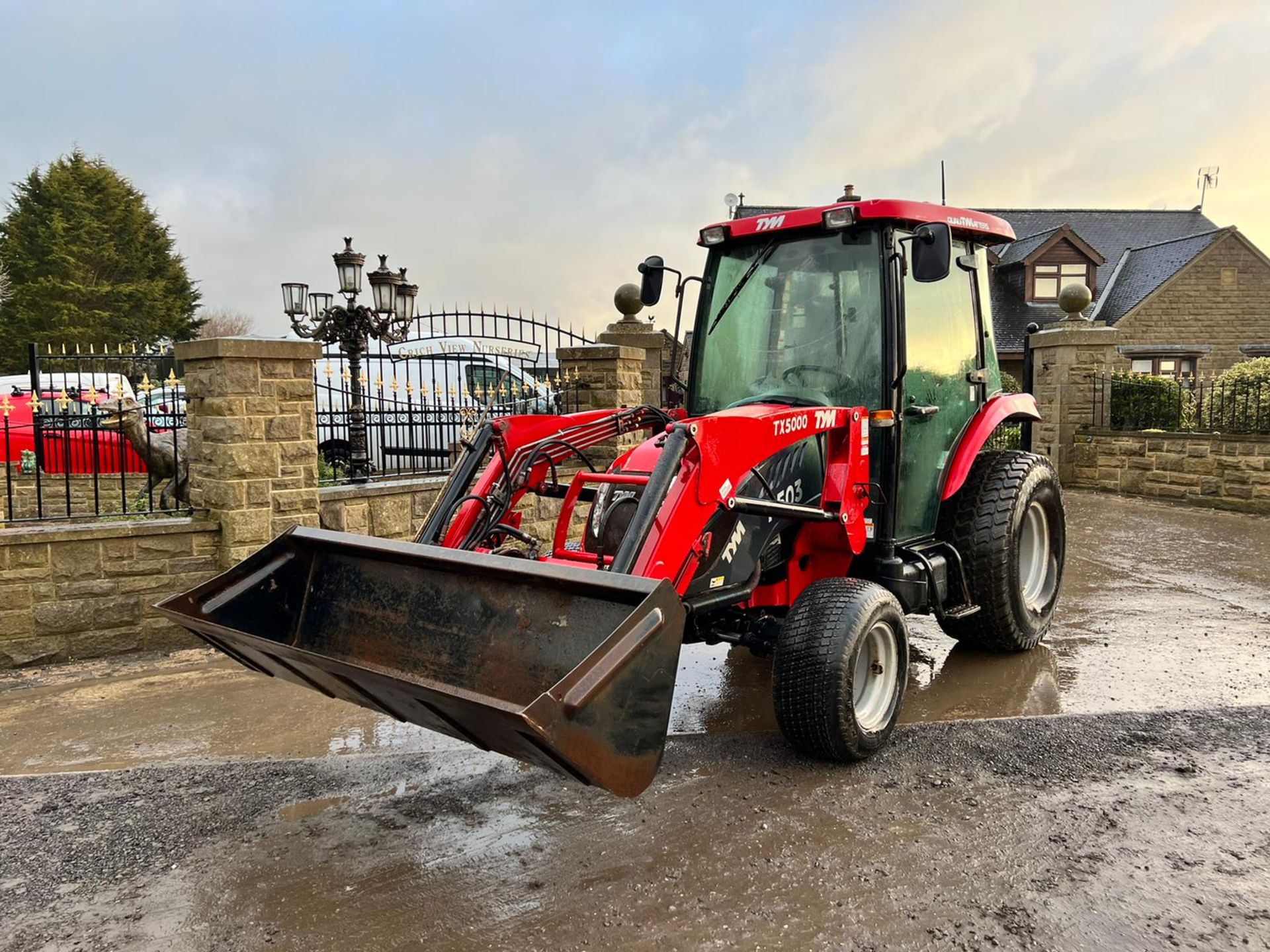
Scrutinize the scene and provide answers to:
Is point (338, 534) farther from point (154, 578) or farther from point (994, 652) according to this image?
point (994, 652)

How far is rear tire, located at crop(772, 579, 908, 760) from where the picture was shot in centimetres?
354

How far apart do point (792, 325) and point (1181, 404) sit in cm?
1020

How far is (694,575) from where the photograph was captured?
3.56 m

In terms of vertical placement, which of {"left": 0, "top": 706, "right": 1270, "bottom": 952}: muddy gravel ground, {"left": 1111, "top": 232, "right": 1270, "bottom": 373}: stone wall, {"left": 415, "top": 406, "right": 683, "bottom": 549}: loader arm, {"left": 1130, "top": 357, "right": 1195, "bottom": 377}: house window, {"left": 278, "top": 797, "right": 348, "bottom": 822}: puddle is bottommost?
{"left": 0, "top": 706, "right": 1270, "bottom": 952}: muddy gravel ground

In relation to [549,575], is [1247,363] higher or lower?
higher

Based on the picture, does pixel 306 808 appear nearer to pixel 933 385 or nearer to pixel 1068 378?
pixel 933 385

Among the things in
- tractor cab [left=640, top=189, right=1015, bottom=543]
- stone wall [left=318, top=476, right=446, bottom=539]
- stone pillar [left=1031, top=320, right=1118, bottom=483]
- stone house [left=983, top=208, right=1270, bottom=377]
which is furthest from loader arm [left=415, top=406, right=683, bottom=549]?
stone house [left=983, top=208, right=1270, bottom=377]

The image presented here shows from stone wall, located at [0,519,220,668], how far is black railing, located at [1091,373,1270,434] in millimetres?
11716

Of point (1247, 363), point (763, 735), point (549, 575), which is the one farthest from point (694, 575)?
point (1247, 363)

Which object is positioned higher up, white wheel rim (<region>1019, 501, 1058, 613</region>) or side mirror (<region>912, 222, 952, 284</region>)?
side mirror (<region>912, 222, 952, 284</region>)

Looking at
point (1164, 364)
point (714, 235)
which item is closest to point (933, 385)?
point (714, 235)

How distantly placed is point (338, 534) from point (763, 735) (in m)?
2.09

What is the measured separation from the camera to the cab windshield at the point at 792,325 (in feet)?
14.3

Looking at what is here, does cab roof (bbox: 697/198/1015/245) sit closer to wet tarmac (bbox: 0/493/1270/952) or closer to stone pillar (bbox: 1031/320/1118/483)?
wet tarmac (bbox: 0/493/1270/952)
